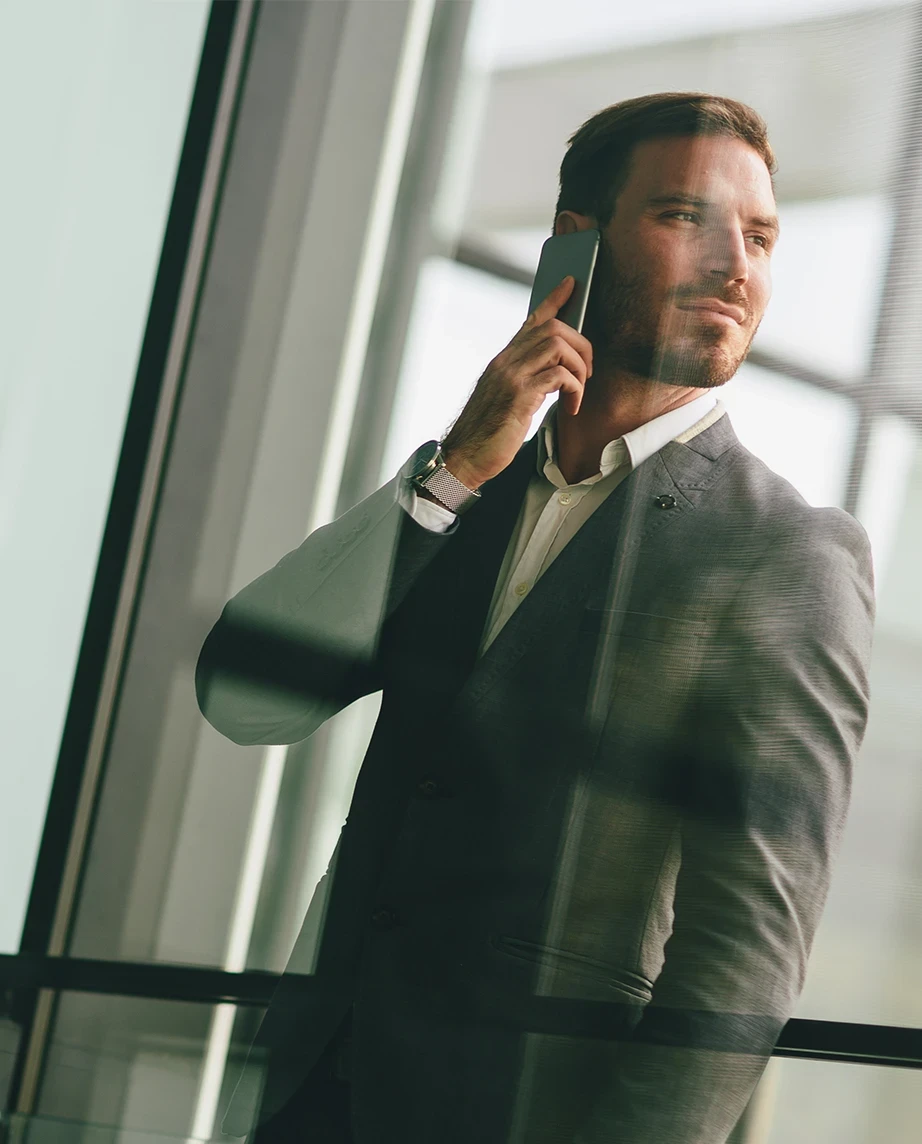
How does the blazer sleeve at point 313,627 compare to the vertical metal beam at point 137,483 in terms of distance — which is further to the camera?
the vertical metal beam at point 137,483

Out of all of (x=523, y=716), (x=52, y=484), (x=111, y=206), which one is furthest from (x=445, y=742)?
(x=111, y=206)

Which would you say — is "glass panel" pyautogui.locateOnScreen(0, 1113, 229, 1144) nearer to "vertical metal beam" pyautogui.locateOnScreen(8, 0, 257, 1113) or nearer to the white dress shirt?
"vertical metal beam" pyautogui.locateOnScreen(8, 0, 257, 1113)

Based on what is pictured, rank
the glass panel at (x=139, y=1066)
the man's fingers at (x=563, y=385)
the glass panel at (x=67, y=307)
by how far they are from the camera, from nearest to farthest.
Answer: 1. the man's fingers at (x=563, y=385)
2. the glass panel at (x=139, y=1066)
3. the glass panel at (x=67, y=307)

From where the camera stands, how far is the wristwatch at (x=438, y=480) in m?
0.80

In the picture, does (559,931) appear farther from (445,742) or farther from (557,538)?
(557,538)

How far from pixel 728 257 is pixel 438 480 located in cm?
25

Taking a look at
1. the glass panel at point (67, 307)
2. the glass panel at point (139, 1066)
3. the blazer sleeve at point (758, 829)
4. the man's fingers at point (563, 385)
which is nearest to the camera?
the blazer sleeve at point (758, 829)

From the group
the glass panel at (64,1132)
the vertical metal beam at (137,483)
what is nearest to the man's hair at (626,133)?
the vertical metal beam at (137,483)

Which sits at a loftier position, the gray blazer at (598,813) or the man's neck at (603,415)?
the man's neck at (603,415)

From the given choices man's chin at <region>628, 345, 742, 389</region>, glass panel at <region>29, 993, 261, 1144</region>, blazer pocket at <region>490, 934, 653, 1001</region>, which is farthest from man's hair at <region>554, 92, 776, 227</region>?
glass panel at <region>29, 993, 261, 1144</region>

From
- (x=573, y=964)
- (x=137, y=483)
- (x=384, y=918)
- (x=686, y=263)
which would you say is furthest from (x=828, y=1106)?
(x=137, y=483)

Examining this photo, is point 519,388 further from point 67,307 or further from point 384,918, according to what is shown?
point 67,307

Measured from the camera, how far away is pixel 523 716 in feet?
2.47

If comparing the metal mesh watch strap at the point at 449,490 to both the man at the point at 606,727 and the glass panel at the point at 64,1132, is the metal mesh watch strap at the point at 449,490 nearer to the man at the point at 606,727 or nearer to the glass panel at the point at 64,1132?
the man at the point at 606,727
